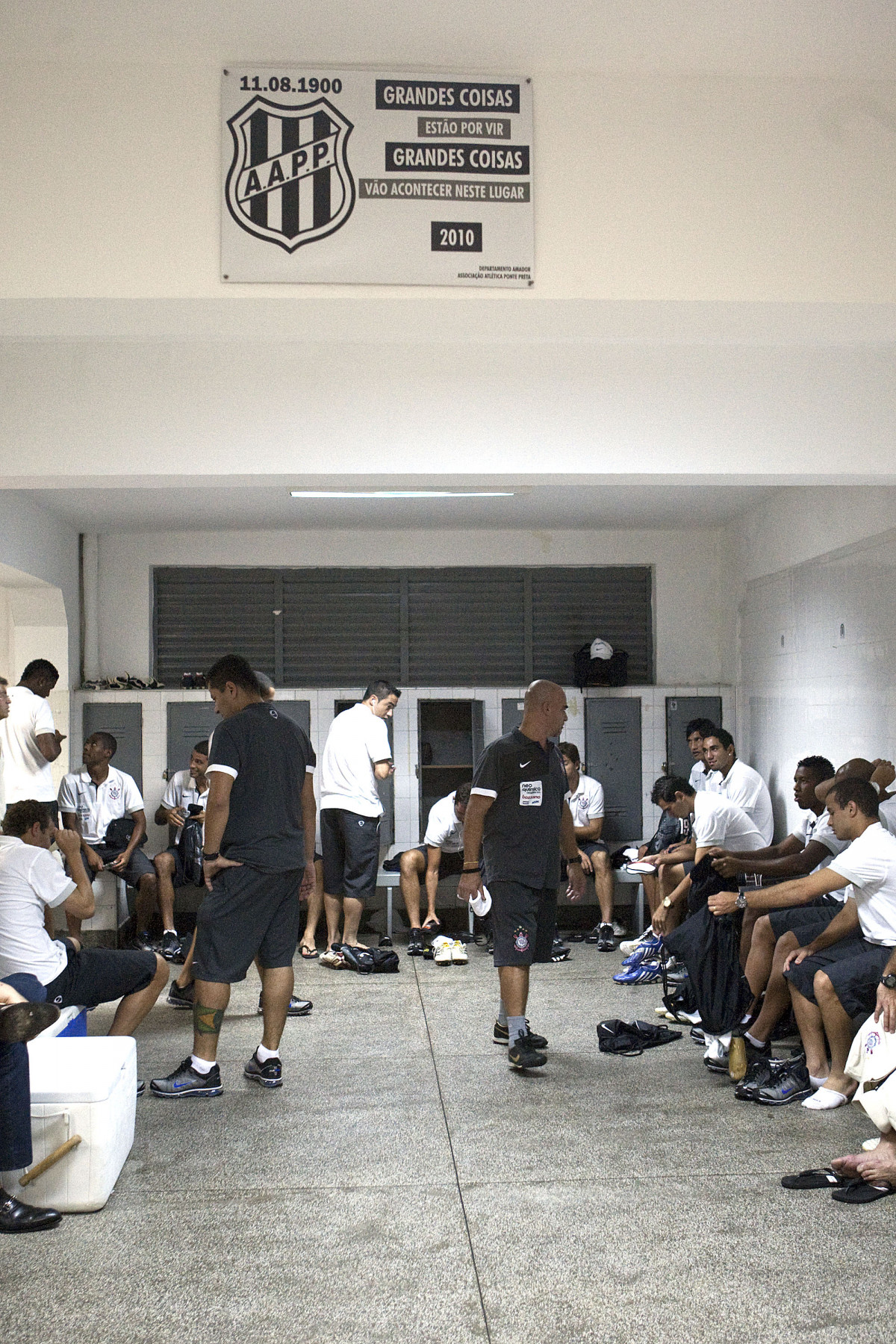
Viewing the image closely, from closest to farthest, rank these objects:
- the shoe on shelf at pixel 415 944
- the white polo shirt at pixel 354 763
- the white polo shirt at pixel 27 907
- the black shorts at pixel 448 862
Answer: the white polo shirt at pixel 27 907, the white polo shirt at pixel 354 763, the shoe on shelf at pixel 415 944, the black shorts at pixel 448 862

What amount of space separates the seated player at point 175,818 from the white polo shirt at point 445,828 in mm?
1478

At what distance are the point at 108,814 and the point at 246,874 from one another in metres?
3.41

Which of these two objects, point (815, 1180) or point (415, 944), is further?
point (415, 944)

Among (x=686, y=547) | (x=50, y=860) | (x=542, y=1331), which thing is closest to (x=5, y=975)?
(x=50, y=860)

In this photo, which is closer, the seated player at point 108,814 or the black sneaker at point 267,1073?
the black sneaker at point 267,1073

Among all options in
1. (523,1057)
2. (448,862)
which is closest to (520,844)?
(523,1057)

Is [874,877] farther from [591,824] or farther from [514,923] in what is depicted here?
[591,824]

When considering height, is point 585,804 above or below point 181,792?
below

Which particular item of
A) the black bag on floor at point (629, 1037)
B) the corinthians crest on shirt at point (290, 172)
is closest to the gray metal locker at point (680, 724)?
the black bag on floor at point (629, 1037)

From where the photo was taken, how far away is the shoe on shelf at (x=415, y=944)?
6.96 m

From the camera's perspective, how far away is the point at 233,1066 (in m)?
→ 4.56

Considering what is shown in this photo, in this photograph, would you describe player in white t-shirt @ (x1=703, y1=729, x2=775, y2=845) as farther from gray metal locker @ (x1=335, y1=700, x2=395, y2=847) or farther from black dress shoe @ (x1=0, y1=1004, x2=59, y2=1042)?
black dress shoe @ (x1=0, y1=1004, x2=59, y2=1042)

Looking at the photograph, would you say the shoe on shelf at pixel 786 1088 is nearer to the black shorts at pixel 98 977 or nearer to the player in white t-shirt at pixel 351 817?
the black shorts at pixel 98 977

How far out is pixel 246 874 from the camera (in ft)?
13.6
